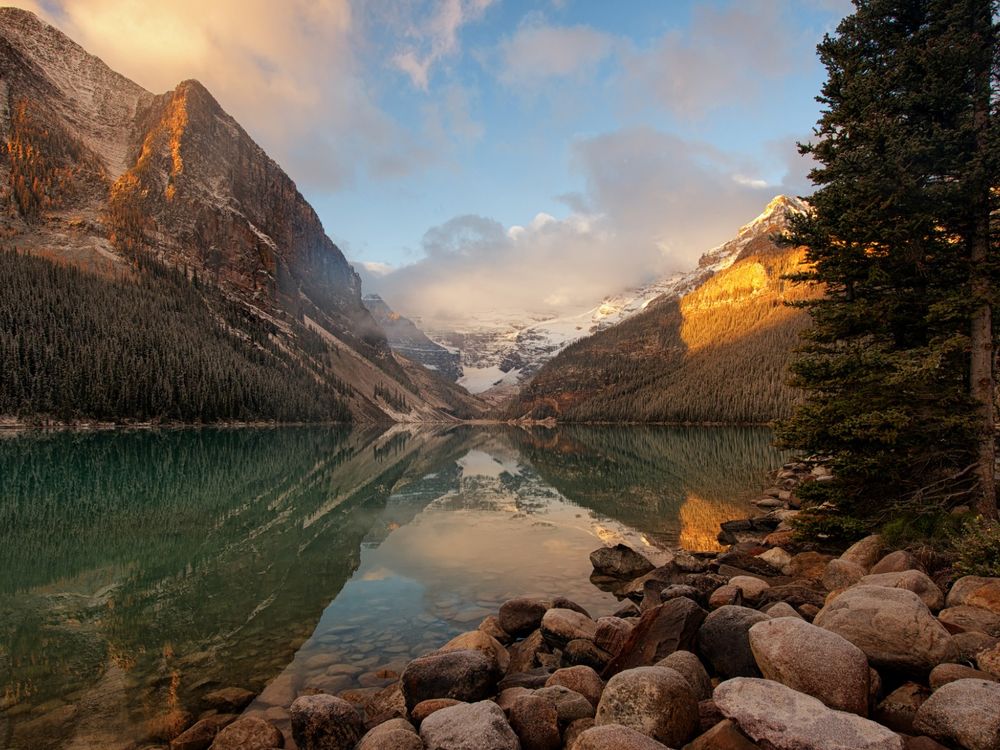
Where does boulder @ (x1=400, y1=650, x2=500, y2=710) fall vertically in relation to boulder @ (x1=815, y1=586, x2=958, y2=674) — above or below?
below

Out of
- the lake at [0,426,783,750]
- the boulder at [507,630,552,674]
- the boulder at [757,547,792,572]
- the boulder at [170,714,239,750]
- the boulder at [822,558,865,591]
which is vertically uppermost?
the boulder at [822,558,865,591]

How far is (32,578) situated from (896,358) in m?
23.4

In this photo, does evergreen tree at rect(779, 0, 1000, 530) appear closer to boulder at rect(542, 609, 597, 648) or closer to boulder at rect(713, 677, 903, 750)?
boulder at rect(542, 609, 597, 648)

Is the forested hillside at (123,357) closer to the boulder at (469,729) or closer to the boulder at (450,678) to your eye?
the boulder at (450,678)

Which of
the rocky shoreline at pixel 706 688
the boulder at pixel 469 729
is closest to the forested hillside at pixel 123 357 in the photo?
the rocky shoreline at pixel 706 688

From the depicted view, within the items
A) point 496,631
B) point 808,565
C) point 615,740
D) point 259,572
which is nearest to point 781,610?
point 615,740

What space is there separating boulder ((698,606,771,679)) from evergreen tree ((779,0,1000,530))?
704 cm

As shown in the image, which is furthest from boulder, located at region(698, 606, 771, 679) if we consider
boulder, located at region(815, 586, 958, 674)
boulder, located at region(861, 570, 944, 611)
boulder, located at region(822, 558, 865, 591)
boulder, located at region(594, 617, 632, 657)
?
boulder, located at region(822, 558, 865, 591)

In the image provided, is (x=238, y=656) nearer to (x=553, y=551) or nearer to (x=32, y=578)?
(x=32, y=578)

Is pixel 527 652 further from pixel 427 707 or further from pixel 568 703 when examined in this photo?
pixel 568 703

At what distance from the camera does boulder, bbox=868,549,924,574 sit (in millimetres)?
11000

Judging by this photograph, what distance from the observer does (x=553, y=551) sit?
20.7 meters

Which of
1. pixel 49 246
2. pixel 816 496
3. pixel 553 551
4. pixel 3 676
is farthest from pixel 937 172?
pixel 49 246

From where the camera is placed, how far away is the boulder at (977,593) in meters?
8.34
